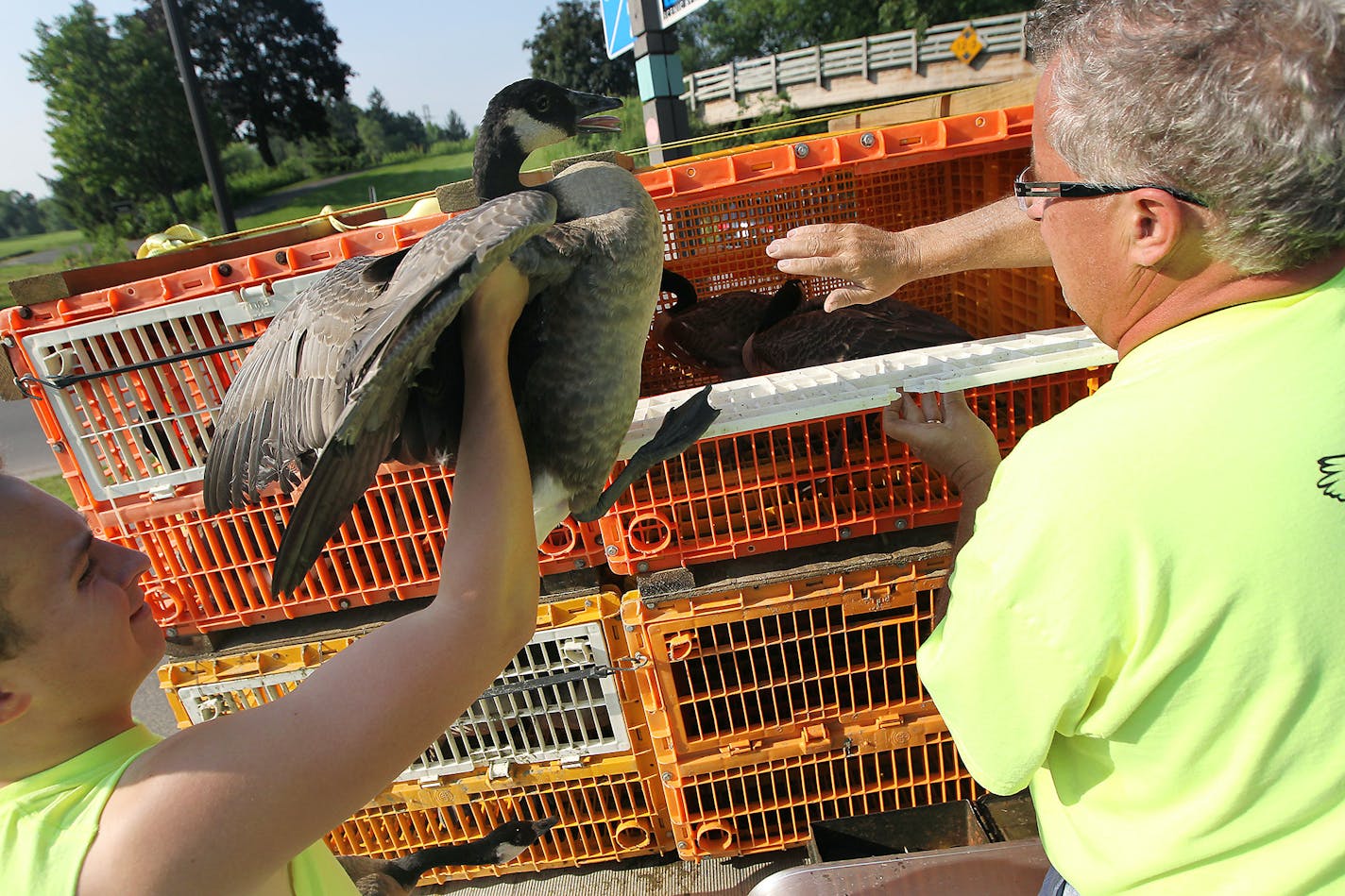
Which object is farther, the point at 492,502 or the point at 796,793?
the point at 796,793

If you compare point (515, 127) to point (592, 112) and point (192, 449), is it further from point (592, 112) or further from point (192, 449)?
point (192, 449)

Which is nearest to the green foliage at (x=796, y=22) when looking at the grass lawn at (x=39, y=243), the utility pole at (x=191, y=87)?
the utility pole at (x=191, y=87)

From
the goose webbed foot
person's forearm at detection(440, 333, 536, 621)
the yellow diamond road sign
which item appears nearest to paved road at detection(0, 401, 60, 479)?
the goose webbed foot

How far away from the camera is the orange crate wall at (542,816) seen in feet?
7.63

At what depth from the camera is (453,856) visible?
2.25 m

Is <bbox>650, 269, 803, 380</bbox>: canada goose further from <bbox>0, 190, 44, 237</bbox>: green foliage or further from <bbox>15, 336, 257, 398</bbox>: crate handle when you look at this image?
<bbox>0, 190, 44, 237</bbox>: green foliage

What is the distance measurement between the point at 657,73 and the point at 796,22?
2564cm

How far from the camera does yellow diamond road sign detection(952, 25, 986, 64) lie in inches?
809

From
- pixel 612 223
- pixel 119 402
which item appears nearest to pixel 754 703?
pixel 612 223

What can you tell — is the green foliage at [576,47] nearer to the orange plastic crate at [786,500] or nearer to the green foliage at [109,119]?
the green foliage at [109,119]

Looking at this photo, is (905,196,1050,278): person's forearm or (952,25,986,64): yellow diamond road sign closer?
(905,196,1050,278): person's forearm

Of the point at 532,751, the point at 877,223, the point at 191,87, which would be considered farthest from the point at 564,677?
the point at 191,87

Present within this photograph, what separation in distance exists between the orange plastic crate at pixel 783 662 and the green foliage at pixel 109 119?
113ft

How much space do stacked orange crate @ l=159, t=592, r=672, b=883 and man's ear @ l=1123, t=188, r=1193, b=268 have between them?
1507mm
